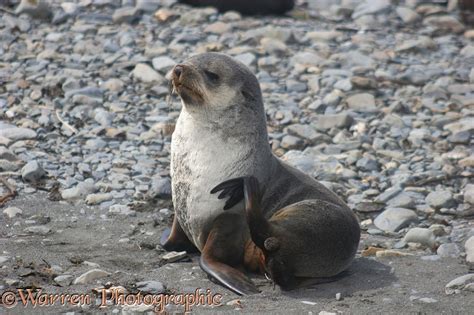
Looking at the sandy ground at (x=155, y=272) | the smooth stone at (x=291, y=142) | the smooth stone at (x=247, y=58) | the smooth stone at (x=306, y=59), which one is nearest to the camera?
the sandy ground at (x=155, y=272)

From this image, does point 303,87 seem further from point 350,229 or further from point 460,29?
point 350,229

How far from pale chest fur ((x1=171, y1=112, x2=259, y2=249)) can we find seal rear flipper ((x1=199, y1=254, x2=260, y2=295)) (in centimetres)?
26

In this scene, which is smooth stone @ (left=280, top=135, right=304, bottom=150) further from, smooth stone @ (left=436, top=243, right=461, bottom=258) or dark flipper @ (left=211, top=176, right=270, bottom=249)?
dark flipper @ (left=211, top=176, right=270, bottom=249)

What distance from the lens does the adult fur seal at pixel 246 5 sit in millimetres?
13336

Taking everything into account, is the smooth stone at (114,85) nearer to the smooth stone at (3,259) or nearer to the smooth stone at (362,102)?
the smooth stone at (362,102)

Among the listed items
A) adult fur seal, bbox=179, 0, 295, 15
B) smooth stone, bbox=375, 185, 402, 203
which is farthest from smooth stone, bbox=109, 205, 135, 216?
adult fur seal, bbox=179, 0, 295, 15


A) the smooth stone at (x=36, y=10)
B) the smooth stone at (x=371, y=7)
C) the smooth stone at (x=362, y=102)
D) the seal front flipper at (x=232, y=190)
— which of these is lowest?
the smooth stone at (x=362, y=102)

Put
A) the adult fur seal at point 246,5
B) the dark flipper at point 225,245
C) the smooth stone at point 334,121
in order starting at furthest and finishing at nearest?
the adult fur seal at point 246,5 → the smooth stone at point 334,121 → the dark flipper at point 225,245

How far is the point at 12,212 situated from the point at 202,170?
1.66 metres

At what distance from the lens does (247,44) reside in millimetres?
11867

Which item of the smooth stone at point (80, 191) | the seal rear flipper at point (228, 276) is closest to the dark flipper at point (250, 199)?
the seal rear flipper at point (228, 276)

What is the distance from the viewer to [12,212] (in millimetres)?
7184

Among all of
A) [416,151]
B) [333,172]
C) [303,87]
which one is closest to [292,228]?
[333,172]

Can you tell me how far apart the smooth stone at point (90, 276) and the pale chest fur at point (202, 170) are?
70 centimetres
